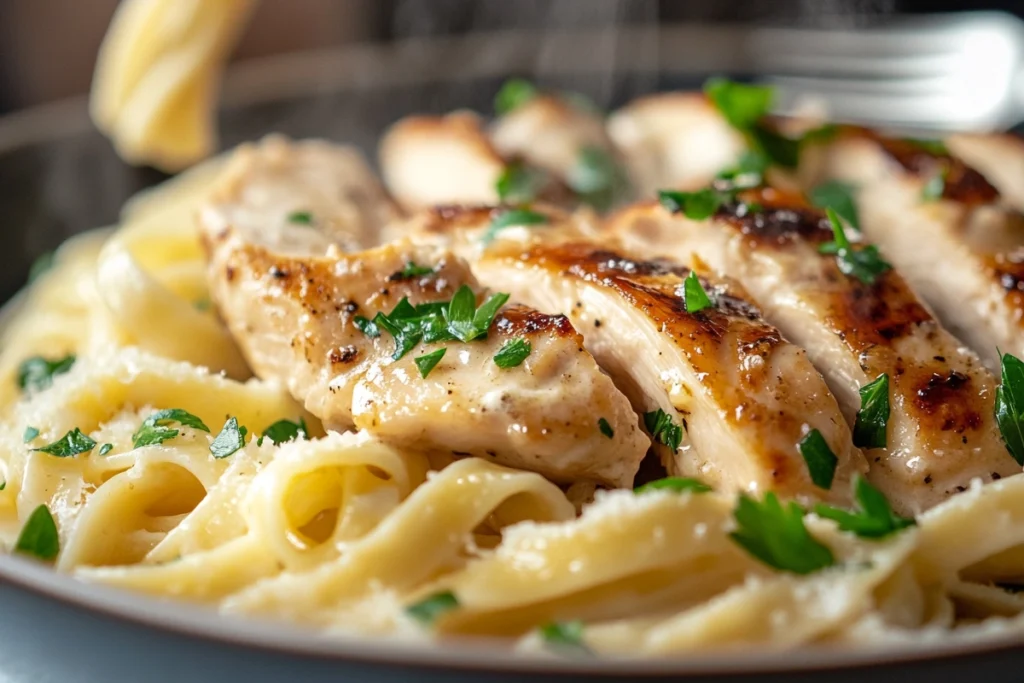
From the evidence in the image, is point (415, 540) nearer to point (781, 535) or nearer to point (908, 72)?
point (781, 535)

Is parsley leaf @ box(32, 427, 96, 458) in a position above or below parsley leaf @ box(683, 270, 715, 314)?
below

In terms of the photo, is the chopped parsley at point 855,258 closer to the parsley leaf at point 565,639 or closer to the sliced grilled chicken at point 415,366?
the sliced grilled chicken at point 415,366

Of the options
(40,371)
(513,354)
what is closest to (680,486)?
(513,354)

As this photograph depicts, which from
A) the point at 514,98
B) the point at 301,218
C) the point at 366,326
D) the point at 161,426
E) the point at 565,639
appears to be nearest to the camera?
the point at 565,639

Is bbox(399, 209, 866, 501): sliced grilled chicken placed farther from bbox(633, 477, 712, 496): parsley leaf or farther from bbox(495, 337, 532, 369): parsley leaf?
bbox(495, 337, 532, 369): parsley leaf

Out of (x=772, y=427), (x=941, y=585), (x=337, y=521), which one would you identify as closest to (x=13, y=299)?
(x=337, y=521)

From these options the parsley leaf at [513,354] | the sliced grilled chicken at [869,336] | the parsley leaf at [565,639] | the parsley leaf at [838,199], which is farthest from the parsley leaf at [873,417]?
the parsley leaf at [838,199]

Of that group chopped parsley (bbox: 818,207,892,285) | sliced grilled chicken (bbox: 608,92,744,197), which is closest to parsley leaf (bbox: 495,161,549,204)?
sliced grilled chicken (bbox: 608,92,744,197)
